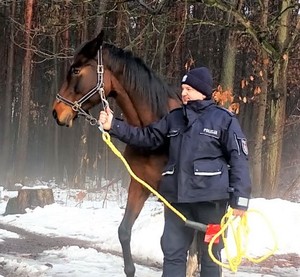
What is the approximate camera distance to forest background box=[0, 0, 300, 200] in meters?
11.4

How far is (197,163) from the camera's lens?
393 centimetres

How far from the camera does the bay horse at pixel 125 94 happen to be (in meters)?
4.97

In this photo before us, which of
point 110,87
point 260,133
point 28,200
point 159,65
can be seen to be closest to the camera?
point 110,87

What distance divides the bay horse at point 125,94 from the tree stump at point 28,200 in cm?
617

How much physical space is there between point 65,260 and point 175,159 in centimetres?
315

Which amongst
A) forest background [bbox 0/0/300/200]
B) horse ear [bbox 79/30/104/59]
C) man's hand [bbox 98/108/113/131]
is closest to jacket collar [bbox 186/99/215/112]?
man's hand [bbox 98/108/113/131]

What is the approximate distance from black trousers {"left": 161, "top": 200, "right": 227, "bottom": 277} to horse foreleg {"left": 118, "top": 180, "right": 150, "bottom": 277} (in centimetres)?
110

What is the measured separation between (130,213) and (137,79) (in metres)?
1.27

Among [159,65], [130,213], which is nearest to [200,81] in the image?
[130,213]

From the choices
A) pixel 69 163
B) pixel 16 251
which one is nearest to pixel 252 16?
pixel 16 251

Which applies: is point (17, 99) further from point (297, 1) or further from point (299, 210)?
point (299, 210)

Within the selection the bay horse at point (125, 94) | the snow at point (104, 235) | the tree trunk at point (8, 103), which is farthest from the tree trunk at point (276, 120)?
the tree trunk at point (8, 103)

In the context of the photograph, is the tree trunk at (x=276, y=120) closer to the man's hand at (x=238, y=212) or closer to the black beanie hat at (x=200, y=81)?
the black beanie hat at (x=200, y=81)

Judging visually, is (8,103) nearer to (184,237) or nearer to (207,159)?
(184,237)
